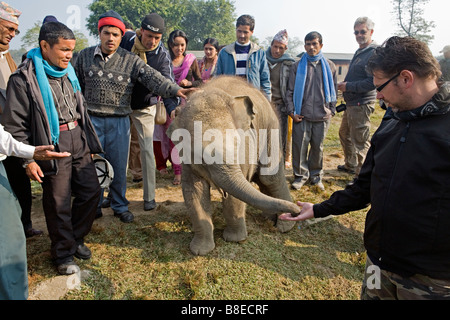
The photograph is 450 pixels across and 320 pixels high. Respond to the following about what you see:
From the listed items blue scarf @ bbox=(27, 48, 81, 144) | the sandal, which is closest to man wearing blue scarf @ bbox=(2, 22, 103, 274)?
blue scarf @ bbox=(27, 48, 81, 144)

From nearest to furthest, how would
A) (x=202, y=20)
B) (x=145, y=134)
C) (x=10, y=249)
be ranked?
1. (x=10, y=249)
2. (x=145, y=134)
3. (x=202, y=20)

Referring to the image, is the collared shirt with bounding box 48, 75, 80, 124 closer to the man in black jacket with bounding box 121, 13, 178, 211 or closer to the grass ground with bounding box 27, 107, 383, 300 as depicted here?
the man in black jacket with bounding box 121, 13, 178, 211

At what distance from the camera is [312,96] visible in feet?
18.9

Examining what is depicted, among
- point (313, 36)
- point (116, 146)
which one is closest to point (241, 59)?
point (313, 36)

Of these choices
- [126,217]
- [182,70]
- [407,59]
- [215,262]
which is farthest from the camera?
[182,70]

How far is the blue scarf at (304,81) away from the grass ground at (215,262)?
224 centimetres

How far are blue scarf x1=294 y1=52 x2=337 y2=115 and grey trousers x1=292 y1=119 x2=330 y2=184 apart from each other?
403 millimetres

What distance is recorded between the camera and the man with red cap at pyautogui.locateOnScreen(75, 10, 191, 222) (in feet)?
13.5

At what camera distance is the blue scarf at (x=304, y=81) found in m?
5.73

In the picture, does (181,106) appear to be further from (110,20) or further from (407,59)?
(407,59)

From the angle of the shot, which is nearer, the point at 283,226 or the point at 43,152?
the point at 43,152

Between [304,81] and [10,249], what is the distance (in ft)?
16.8

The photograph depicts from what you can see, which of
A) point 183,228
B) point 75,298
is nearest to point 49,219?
point 75,298

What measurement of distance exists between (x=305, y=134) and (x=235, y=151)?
3.12m
